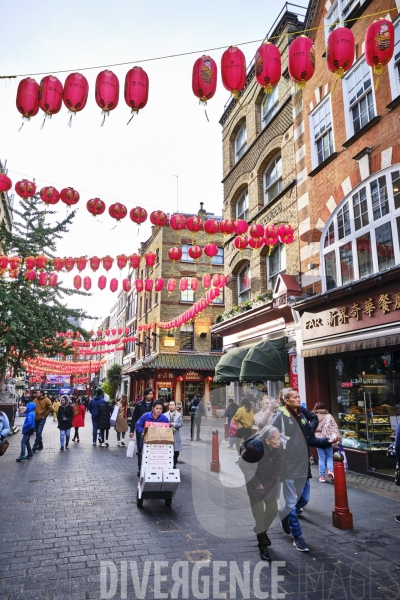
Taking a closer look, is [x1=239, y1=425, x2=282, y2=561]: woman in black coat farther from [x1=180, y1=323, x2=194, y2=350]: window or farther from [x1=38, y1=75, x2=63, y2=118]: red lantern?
[x1=180, y1=323, x2=194, y2=350]: window

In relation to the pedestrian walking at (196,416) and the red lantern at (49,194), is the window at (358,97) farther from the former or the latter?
the pedestrian walking at (196,416)

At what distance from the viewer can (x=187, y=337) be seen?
1229 inches

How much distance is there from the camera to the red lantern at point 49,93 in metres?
6.81

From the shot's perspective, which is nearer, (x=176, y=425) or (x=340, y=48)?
(x=340, y=48)

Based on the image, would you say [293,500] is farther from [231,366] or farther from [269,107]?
[269,107]

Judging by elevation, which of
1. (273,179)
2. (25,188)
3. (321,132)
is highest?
(273,179)

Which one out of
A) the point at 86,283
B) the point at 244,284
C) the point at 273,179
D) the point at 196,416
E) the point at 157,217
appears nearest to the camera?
the point at 157,217

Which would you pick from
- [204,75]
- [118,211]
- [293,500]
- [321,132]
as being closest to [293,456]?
[293,500]

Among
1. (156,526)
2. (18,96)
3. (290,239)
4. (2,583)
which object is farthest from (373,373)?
(18,96)

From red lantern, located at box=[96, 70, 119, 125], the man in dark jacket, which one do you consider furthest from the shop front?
red lantern, located at box=[96, 70, 119, 125]

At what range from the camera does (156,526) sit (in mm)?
5539

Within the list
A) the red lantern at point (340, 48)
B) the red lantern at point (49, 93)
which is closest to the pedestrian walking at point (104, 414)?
the red lantern at point (49, 93)

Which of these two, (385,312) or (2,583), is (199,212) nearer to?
(385,312)

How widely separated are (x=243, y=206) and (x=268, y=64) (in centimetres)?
1091
